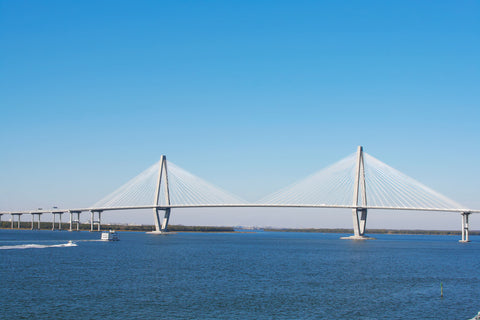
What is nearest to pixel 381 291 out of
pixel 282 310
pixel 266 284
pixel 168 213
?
pixel 266 284

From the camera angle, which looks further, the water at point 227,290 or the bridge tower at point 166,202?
the bridge tower at point 166,202

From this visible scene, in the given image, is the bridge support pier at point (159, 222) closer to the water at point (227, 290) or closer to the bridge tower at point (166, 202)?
the bridge tower at point (166, 202)

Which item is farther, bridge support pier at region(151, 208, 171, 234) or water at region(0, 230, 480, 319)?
bridge support pier at region(151, 208, 171, 234)

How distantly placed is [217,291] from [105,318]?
8.92 m

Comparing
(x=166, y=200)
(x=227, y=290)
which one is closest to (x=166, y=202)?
(x=166, y=200)

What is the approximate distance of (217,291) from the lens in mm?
29344

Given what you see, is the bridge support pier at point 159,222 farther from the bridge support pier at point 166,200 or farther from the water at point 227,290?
the water at point 227,290

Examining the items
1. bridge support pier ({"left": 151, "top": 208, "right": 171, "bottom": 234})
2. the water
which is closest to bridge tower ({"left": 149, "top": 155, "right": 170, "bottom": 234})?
bridge support pier ({"left": 151, "top": 208, "right": 171, "bottom": 234})

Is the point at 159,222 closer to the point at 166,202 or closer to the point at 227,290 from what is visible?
the point at 166,202

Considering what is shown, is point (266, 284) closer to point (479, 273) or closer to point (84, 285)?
point (84, 285)

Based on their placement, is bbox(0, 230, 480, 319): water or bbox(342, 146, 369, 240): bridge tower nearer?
bbox(0, 230, 480, 319): water

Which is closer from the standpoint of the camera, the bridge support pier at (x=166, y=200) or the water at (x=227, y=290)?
the water at (x=227, y=290)

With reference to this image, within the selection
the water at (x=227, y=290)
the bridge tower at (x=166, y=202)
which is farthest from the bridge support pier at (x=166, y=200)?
the water at (x=227, y=290)

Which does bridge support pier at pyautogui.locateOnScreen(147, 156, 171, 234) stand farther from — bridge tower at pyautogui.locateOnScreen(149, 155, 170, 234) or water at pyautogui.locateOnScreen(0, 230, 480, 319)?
water at pyautogui.locateOnScreen(0, 230, 480, 319)
